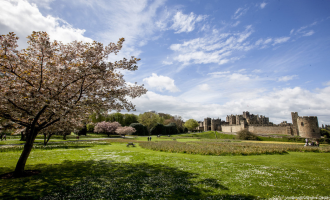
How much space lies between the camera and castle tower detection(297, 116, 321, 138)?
1912 inches

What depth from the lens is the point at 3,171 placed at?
9188 mm

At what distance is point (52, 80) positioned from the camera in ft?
28.3

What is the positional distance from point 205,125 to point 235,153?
339ft

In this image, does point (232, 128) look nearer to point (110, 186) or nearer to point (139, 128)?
point (139, 128)

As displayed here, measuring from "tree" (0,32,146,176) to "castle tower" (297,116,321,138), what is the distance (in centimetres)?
6199

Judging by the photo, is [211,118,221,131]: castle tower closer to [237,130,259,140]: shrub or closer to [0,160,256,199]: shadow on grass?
[237,130,259,140]: shrub

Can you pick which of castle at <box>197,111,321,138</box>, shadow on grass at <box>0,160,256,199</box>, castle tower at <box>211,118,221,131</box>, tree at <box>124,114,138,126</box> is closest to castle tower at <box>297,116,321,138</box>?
castle at <box>197,111,321,138</box>

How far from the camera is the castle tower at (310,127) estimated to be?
48562 mm

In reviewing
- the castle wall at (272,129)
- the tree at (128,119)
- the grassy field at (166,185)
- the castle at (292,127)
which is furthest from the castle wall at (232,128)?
the grassy field at (166,185)

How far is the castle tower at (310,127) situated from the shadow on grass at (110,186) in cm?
5923

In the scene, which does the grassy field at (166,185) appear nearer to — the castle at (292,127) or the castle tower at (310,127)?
the castle tower at (310,127)

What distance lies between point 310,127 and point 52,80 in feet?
217

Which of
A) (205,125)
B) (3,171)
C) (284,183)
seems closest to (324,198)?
(284,183)

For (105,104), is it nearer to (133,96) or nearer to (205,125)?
(133,96)
